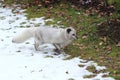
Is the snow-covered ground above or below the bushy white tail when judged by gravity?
below

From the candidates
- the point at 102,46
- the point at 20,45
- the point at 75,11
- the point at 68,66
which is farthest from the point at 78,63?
the point at 75,11

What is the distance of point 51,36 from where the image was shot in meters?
13.4

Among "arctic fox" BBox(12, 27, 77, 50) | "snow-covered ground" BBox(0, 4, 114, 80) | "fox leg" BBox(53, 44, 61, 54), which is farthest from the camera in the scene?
"fox leg" BBox(53, 44, 61, 54)

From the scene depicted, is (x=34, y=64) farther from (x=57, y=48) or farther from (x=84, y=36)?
(x=84, y=36)

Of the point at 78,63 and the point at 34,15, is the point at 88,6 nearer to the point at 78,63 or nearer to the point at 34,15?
the point at 34,15

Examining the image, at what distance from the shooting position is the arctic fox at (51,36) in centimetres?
1320

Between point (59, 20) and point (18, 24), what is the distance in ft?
6.65

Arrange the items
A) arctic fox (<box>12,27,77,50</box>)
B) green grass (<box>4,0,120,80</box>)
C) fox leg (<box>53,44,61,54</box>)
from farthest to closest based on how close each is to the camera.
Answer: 1. fox leg (<box>53,44,61,54</box>)
2. arctic fox (<box>12,27,77,50</box>)
3. green grass (<box>4,0,120,80</box>)

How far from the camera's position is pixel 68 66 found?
11836 mm


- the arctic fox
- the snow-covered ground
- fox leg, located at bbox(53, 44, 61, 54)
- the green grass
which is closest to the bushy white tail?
the arctic fox

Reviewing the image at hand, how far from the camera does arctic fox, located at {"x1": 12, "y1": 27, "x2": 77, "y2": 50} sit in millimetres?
13203

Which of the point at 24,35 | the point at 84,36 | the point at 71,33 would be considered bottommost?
the point at 84,36

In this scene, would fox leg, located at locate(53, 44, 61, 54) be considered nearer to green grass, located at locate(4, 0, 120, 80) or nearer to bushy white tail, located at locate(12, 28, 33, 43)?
green grass, located at locate(4, 0, 120, 80)

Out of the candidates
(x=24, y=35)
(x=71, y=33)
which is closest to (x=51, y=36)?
(x=71, y=33)
